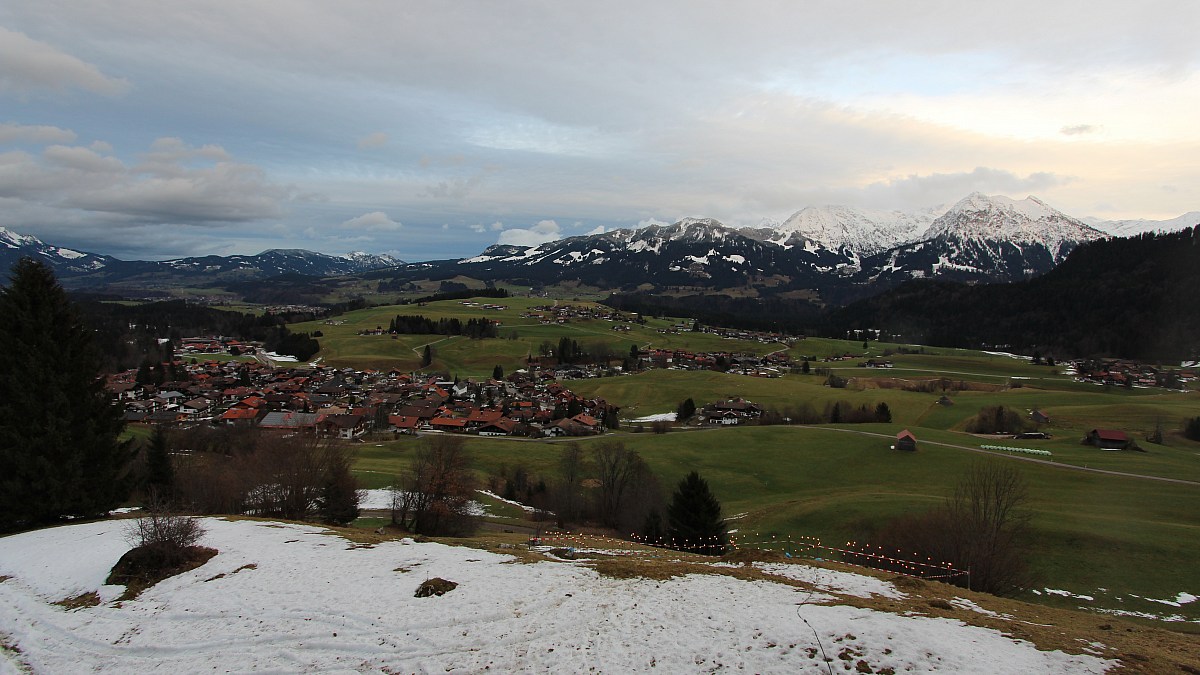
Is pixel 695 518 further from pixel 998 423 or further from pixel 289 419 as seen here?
pixel 289 419

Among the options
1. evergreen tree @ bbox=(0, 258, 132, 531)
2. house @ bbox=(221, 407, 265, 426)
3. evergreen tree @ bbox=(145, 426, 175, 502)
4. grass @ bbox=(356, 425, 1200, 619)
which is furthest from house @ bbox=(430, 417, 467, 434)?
evergreen tree @ bbox=(0, 258, 132, 531)

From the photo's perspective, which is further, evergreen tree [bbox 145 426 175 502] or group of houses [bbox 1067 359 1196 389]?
group of houses [bbox 1067 359 1196 389]

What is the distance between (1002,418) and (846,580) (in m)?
81.3

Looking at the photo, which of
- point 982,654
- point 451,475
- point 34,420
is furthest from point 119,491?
point 982,654

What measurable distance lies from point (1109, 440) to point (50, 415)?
326ft

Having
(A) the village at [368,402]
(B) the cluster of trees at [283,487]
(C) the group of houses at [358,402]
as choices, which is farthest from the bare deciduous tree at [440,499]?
(C) the group of houses at [358,402]

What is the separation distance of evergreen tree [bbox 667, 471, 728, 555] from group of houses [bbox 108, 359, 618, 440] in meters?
56.4

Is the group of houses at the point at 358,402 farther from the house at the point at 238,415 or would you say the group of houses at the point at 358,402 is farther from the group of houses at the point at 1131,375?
the group of houses at the point at 1131,375

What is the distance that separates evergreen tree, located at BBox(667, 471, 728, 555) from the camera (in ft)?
114

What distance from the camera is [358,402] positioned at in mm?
114250

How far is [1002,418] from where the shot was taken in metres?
84.7

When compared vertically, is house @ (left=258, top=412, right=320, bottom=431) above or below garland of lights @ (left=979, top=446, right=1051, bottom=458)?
below

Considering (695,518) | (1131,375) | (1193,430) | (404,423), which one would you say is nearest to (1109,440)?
(1193,430)

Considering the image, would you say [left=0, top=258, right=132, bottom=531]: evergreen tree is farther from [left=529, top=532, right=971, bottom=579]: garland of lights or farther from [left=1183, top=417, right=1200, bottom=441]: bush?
[left=1183, top=417, right=1200, bottom=441]: bush
